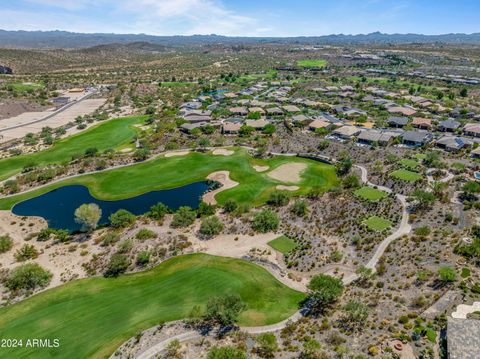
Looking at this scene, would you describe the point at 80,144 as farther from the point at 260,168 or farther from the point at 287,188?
the point at 287,188

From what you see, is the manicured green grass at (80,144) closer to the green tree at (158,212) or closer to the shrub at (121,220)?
the shrub at (121,220)

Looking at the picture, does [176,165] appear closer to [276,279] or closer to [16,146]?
[276,279]

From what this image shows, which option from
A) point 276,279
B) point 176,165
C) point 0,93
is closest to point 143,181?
point 176,165

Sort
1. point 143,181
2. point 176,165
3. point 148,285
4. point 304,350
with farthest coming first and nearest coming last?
point 176,165, point 143,181, point 148,285, point 304,350

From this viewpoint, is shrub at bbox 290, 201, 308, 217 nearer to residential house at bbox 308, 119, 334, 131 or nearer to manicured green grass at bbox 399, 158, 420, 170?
manicured green grass at bbox 399, 158, 420, 170

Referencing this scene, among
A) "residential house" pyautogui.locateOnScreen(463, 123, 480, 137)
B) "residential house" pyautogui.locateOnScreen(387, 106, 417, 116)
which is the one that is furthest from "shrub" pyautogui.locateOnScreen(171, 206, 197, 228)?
"residential house" pyautogui.locateOnScreen(387, 106, 417, 116)
